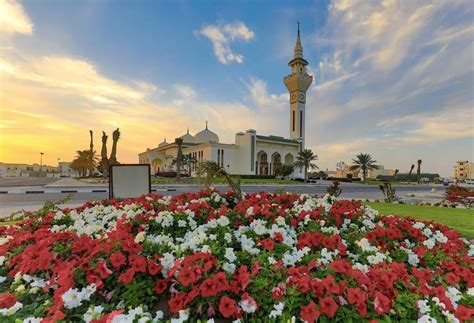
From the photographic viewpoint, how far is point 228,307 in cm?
202

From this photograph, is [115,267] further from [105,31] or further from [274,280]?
[105,31]

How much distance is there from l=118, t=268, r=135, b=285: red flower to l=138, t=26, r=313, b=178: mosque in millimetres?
45751

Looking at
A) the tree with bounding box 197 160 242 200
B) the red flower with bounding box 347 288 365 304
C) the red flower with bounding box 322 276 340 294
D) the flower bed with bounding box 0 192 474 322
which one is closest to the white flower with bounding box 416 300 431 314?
the flower bed with bounding box 0 192 474 322

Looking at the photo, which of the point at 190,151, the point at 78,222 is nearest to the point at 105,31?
the point at 78,222

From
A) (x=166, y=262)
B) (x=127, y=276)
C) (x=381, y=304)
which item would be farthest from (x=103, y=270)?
(x=381, y=304)

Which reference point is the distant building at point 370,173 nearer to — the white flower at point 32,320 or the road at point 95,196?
the road at point 95,196

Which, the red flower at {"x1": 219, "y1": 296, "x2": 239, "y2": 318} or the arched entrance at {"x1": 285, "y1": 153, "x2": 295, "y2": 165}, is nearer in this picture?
the red flower at {"x1": 219, "y1": 296, "x2": 239, "y2": 318}

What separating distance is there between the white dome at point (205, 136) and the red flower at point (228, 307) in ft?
198

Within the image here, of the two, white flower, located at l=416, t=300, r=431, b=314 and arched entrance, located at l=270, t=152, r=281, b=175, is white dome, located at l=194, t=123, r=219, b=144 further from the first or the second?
white flower, located at l=416, t=300, r=431, b=314

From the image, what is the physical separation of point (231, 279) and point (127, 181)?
6.33 meters

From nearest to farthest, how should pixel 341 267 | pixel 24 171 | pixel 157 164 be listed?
pixel 341 267 < pixel 157 164 < pixel 24 171

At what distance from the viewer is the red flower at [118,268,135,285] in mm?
2272

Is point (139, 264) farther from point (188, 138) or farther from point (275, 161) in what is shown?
Result: point (188, 138)

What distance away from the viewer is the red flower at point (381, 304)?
1.97m
